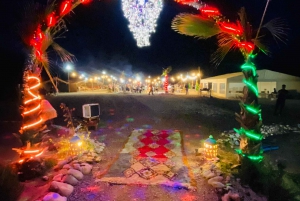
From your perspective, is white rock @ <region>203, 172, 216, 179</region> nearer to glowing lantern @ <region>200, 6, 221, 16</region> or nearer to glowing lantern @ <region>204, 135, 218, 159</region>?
glowing lantern @ <region>204, 135, 218, 159</region>

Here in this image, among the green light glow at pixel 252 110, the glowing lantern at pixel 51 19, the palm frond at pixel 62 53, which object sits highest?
the glowing lantern at pixel 51 19

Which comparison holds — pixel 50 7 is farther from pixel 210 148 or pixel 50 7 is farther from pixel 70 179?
pixel 210 148

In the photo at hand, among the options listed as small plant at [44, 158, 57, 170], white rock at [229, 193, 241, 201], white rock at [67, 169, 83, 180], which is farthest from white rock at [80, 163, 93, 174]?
white rock at [229, 193, 241, 201]

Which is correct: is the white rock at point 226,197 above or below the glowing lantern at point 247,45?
below

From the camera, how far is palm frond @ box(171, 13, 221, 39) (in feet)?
15.1

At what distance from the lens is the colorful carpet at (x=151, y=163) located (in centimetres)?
481

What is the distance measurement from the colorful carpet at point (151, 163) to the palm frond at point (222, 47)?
2.80 metres

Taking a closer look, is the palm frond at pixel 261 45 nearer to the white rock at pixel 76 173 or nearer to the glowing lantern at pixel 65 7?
the glowing lantern at pixel 65 7

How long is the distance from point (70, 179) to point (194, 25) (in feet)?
13.9

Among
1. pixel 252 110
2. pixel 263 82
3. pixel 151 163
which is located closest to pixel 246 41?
pixel 252 110

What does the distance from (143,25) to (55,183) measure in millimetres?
4170

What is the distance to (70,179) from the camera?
14.8 feet

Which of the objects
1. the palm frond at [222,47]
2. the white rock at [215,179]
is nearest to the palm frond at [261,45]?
the palm frond at [222,47]

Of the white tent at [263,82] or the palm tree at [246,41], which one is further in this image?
the white tent at [263,82]
